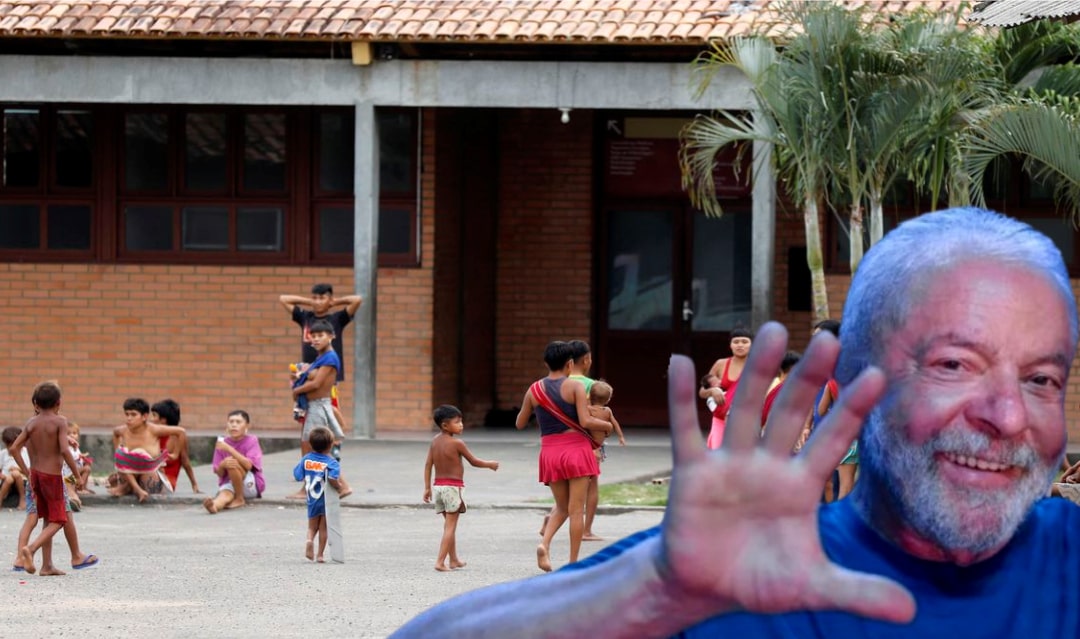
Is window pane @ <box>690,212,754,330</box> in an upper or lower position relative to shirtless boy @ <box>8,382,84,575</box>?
upper

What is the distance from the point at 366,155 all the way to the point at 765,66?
16.4 ft

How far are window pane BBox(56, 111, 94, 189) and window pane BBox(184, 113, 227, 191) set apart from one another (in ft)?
3.53

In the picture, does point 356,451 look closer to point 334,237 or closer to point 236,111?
point 334,237

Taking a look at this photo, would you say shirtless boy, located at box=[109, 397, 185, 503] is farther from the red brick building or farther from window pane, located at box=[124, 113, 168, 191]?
window pane, located at box=[124, 113, 168, 191]

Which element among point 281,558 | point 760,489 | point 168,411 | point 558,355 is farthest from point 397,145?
point 760,489

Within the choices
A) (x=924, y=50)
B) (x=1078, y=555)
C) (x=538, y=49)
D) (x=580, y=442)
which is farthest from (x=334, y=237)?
(x=1078, y=555)

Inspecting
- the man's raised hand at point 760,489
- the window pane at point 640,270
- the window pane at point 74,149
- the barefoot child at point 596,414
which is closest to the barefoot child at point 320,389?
the barefoot child at point 596,414

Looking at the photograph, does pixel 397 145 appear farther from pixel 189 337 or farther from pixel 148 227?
pixel 189 337

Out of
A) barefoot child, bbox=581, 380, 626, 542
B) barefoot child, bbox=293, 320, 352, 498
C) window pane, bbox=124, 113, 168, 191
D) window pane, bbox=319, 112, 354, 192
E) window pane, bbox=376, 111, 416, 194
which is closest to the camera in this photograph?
barefoot child, bbox=581, 380, 626, 542

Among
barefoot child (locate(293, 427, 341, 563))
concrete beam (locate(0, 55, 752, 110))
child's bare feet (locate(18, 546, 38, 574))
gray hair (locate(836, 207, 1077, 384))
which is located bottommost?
child's bare feet (locate(18, 546, 38, 574))

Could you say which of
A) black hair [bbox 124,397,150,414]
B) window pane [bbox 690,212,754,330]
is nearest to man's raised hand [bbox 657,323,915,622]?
black hair [bbox 124,397,150,414]

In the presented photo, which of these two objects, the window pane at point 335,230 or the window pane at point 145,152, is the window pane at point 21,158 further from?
the window pane at point 335,230

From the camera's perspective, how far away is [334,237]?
1942cm

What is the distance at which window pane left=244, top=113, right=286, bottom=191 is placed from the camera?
766 inches
